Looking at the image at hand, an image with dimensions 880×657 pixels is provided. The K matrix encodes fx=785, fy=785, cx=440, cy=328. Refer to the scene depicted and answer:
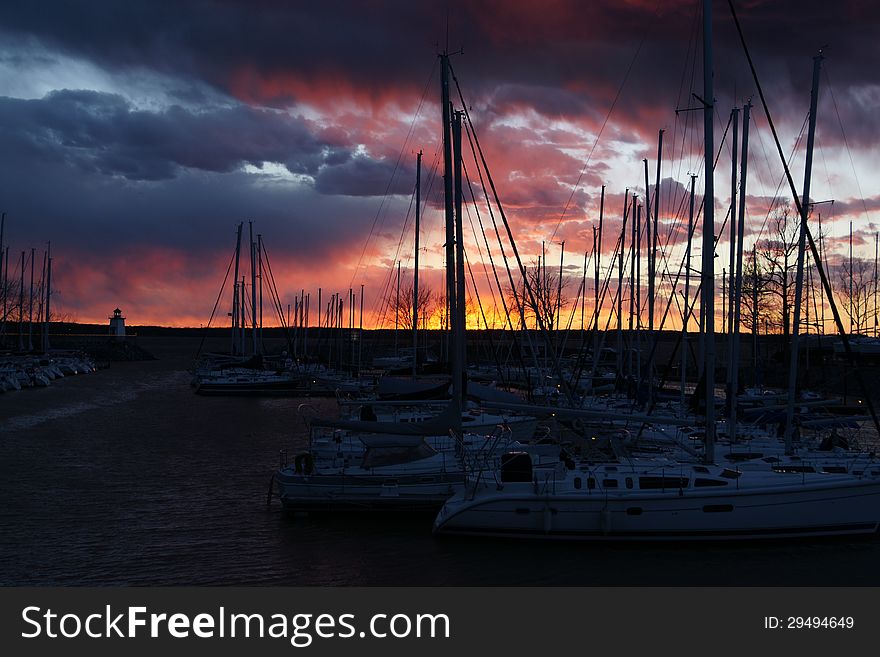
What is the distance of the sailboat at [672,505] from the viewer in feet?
64.9

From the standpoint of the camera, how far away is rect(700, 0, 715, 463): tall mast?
→ 2092cm

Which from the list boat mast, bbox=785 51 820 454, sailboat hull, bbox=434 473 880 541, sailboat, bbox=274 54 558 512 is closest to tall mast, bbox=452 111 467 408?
sailboat, bbox=274 54 558 512

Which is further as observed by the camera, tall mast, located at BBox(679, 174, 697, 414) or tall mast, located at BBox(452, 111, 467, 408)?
tall mast, located at BBox(679, 174, 697, 414)

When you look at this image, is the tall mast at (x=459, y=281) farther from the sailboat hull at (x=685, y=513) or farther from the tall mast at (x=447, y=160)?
the sailboat hull at (x=685, y=513)

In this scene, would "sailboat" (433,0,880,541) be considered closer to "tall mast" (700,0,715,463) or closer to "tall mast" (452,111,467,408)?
"tall mast" (700,0,715,463)

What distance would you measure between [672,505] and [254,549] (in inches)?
424

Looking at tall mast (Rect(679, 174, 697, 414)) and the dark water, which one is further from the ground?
tall mast (Rect(679, 174, 697, 414))

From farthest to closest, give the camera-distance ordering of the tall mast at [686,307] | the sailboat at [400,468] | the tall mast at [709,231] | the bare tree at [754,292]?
the bare tree at [754,292] → the tall mast at [686,307] → the sailboat at [400,468] → the tall mast at [709,231]

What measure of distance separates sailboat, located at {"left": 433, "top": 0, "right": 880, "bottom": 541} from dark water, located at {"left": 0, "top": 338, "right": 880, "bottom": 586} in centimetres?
48

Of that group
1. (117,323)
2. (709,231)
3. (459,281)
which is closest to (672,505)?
(709,231)

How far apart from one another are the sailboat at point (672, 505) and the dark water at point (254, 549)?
48 cm

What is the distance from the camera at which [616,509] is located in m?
19.9

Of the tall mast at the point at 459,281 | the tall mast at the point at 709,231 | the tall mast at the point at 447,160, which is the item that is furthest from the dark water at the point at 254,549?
the tall mast at the point at 447,160
